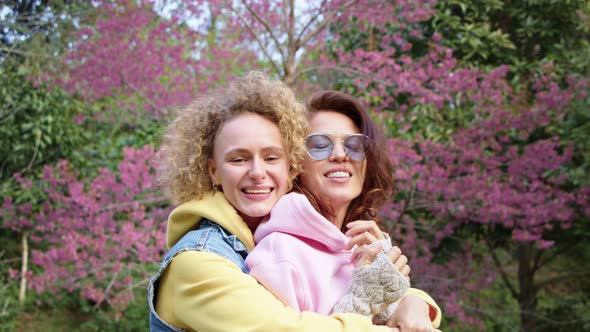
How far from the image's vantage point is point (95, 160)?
261 inches

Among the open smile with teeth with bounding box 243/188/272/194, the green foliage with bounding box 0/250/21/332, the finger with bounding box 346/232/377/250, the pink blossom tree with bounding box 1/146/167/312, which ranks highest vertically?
the open smile with teeth with bounding box 243/188/272/194

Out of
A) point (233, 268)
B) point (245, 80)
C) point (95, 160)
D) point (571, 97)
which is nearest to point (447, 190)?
point (571, 97)

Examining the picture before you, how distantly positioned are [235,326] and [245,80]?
2.86 feet

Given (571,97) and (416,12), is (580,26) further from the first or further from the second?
(416,12)

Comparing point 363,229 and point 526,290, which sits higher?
point 363,229

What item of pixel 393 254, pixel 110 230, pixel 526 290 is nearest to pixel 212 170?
pixel 393 254

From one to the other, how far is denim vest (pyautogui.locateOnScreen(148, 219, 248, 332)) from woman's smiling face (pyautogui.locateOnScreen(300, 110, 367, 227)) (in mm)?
440

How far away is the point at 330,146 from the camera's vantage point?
206 centimetres

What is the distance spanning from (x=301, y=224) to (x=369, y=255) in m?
0.20

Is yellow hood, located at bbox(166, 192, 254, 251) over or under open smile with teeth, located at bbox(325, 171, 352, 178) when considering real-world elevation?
under

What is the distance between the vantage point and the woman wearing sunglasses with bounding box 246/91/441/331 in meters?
1.55

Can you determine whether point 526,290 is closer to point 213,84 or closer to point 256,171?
point 213,84

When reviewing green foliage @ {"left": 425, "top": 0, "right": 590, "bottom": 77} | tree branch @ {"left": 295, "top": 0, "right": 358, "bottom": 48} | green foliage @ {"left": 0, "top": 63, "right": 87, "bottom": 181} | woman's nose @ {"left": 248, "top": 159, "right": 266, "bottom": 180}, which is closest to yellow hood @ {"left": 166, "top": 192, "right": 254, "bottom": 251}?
woman's nose @ {"left": 248, "top": 159, "right": 266, "bottom": 180}

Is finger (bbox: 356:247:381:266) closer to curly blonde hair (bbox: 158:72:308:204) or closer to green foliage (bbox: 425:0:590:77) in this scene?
curly blonde hair (bbox: 158:72:308:204)
